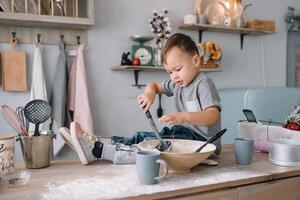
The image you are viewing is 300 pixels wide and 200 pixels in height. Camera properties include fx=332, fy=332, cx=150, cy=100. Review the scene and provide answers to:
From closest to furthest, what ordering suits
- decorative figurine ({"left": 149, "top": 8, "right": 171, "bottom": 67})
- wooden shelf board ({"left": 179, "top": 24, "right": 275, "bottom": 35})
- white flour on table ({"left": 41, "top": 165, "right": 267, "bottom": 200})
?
white flour on table ({"left": 41, "top": 165, "right": 267, "bottom": 200}) → decorative figurine ({"left": 149, "top": 8, "right": 171, "bottom": 67}) → wooden shelf board ({"left": 179, "top": 24, "right": 275, "bottom": 35})

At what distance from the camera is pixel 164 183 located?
88cm

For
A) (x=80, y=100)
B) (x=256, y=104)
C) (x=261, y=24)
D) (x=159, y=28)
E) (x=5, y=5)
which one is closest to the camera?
(x=5, y=5)

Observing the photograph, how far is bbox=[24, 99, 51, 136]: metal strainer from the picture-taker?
1.03m

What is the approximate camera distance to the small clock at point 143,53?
7.73ft

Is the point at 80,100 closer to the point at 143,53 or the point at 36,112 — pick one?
the point at 143,53

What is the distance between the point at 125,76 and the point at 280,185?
1.61 metres

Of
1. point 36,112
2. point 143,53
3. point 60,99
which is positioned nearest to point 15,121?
point 36,112

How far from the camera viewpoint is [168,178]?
925 mm

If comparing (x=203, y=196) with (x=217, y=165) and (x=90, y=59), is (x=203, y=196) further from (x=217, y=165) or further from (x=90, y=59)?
(x=90, y=59)

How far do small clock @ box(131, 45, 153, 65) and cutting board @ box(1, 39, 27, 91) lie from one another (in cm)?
73

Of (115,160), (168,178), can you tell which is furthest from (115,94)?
(168,178)

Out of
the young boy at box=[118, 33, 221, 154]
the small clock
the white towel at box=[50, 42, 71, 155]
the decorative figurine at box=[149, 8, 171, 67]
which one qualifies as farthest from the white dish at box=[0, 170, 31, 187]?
the decorative figurine at box=[149, 8, 171, 67]

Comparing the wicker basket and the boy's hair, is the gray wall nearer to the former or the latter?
the wicker basket

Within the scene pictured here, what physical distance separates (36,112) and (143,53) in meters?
1.43
